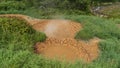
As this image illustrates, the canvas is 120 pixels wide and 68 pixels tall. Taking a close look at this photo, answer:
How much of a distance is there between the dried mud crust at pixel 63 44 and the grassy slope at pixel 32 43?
0.59ft

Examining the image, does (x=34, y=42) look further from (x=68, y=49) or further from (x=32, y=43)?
(x=68, y=49)

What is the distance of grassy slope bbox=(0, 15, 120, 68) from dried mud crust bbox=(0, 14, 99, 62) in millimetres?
181

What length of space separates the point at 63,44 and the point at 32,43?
73 cm

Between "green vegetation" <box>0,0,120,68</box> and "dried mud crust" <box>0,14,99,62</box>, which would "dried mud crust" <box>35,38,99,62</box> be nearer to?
"dried mud crust" <box>0,14,99,62</box>

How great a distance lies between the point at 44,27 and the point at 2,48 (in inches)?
64.6

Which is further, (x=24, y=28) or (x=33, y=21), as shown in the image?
(x=33, y=21)

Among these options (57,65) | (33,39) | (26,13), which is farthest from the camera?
(26,13)

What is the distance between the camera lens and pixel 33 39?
282 inches

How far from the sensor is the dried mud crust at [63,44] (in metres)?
6.66

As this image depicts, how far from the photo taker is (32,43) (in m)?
6.98

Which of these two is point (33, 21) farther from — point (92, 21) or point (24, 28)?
point (92, 21)

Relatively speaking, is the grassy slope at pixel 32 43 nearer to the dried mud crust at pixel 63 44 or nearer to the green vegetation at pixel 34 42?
the green vegetation at pixel 34 42

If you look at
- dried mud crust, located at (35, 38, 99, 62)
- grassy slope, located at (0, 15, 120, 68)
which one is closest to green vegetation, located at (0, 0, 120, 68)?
grassy slope, located at (0, 15, 120, 68)

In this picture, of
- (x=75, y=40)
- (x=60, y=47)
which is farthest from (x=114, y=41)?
(x=60, y=47)
